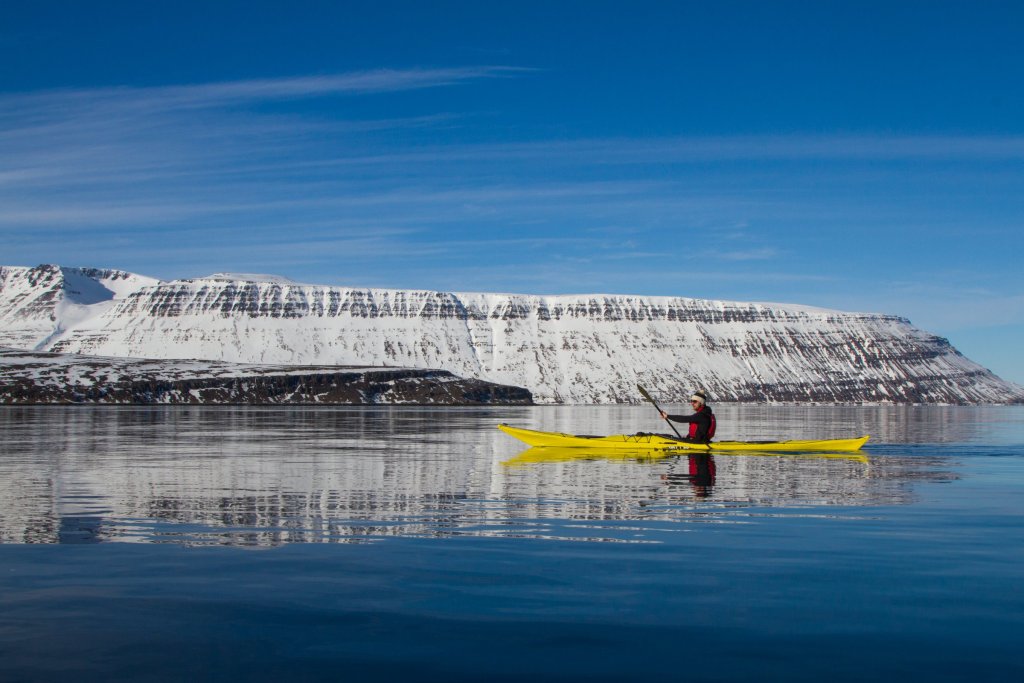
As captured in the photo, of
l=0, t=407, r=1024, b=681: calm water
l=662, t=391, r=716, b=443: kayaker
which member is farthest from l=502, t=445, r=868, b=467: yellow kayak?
l=0, t=407, r=1024, b=681: calm water

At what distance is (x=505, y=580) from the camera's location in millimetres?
15492

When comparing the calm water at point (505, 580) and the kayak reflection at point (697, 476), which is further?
the kayak reflection at point (697, 476)

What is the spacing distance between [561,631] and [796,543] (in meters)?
8.05

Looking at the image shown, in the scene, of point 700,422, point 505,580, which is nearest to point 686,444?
point 700,422

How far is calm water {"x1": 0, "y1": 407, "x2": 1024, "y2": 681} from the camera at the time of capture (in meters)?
11.4

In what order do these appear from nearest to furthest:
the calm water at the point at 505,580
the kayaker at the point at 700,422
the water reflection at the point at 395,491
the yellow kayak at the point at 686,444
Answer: the calm water at the point at 505,580 < the water reflection at the point at 395,491 < the kayaker at the point at 700,422 < the yellow kayak at the point at 686,444

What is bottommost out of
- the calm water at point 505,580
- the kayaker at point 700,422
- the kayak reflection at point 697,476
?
the calm water at point 505,580

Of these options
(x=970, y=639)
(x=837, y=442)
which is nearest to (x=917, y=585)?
(x=970, y=639)

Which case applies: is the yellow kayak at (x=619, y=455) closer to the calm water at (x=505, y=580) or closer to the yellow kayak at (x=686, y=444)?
the yellow kayak at (x=686, y=444)

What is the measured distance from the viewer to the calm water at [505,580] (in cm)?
1145

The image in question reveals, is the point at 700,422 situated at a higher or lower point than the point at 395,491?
higher

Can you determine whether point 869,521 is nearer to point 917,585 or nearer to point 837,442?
point 917,585

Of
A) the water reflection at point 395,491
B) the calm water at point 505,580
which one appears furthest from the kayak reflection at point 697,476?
the calm water at point 505,580

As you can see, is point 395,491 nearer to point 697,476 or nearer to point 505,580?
point 697,476
